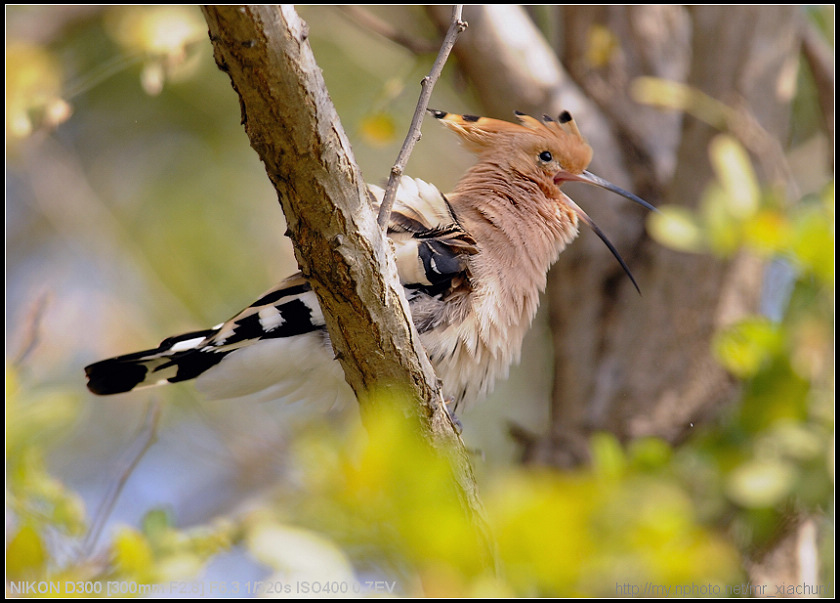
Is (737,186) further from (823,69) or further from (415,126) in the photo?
(823,69)

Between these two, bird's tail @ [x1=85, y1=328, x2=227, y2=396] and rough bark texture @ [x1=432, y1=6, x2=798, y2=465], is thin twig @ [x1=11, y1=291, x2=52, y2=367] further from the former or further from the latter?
rough bark texture @ [x1=432, y1=6, x2=798, y2=465]

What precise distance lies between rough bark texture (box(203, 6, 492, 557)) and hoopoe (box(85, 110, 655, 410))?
35 cm

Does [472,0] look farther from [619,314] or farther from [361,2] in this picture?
[619,314]

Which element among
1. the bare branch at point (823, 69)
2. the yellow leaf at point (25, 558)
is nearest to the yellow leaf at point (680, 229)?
the yellow leaf at point (25, 558)

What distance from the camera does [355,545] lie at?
0.72 m

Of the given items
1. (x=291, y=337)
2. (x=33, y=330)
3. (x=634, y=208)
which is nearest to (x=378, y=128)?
(x=634, y=208)

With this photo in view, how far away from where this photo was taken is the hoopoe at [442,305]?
1627mm

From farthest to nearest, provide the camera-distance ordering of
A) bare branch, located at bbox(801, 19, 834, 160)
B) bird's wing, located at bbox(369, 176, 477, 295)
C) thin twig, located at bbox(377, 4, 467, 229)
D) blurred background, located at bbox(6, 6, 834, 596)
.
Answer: bare branch, located at bbox(801, 19, 834, 160)
bird's wing, located at bbox(369, 176, 477, 295)
thin twig, located at bbox(377, 4, 467, 229)
blurred background, located at bbox(6, 6, 834, 596)

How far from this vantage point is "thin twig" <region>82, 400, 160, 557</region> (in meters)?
1.17

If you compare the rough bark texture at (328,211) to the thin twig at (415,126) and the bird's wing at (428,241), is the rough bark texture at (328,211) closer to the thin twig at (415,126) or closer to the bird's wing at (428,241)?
the thin twig at (415,126)

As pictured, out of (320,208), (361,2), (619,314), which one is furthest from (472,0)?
(320,208)

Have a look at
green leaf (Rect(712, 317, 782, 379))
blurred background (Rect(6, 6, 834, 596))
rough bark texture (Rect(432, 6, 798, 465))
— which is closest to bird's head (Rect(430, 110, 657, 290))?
blurred background (Rect(6, 6, 834, 596))

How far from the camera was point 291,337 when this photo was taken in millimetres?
1639

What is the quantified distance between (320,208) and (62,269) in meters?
3.23
